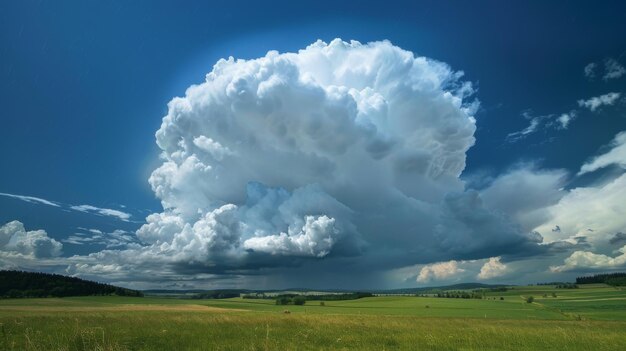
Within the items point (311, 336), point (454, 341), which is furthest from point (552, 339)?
point (311, 336)

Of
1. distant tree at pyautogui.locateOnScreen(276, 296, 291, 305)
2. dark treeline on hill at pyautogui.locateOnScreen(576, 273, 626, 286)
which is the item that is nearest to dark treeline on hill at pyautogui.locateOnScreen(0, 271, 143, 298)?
distant tree at pyautogui.locateOnScreen(276, 296, 291, 305)

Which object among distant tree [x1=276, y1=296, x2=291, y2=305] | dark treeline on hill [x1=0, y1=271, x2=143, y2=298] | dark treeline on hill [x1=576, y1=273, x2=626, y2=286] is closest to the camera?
distant tree [x1=276, y1=296, x2=291, y2=305]

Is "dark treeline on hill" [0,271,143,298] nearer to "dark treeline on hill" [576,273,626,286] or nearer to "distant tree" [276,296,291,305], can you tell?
"distant tree" [276,296,291,305]

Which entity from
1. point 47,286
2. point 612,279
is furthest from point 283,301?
point 612,279

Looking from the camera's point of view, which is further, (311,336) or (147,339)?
(311,336)

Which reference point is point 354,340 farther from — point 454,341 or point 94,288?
point 94,288

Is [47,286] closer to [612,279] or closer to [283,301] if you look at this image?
[283,301]

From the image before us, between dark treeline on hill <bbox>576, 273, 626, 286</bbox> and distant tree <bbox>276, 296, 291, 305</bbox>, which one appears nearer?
distant tree <bbox>276, 296, 291, 305</bbox>

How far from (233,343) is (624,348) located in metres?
18.8

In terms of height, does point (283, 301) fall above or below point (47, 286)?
below

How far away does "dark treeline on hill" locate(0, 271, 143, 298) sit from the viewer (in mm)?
125500

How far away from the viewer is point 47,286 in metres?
133

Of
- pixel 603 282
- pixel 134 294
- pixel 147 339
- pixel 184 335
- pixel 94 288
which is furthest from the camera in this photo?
pixel 603 282

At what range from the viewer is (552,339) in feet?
75.0
